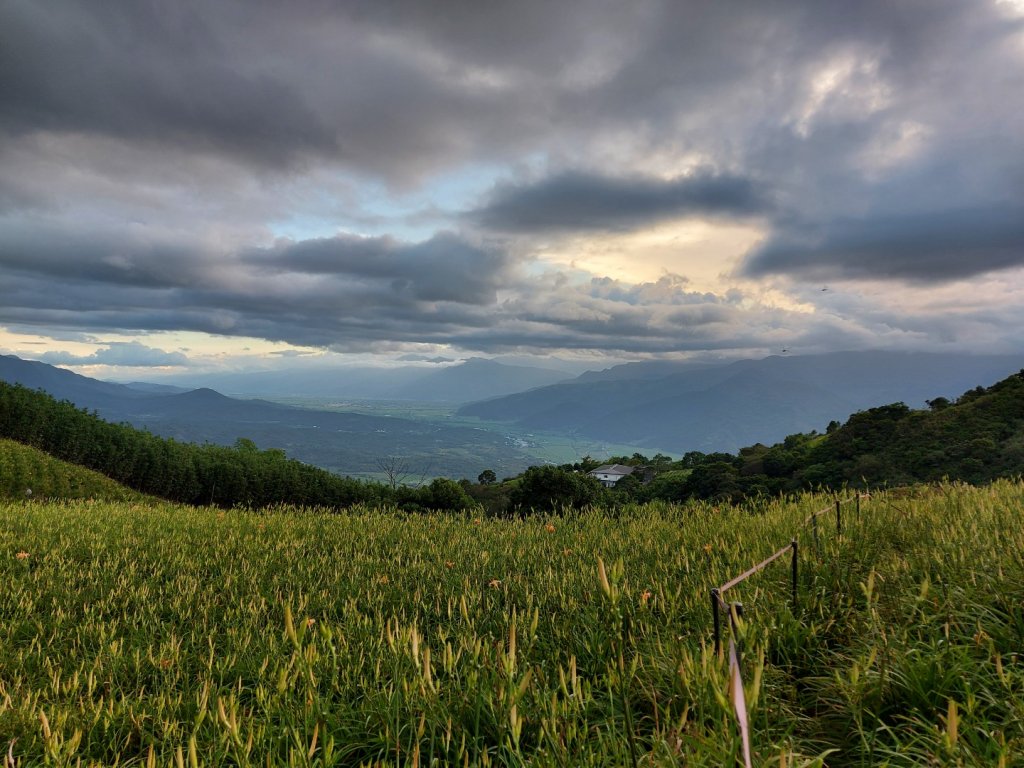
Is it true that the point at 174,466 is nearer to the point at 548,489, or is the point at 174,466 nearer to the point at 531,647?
the point at 548,489

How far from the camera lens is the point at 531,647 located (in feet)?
13.1

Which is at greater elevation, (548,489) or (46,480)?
(548,489)

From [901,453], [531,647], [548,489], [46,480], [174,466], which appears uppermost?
[531,647]

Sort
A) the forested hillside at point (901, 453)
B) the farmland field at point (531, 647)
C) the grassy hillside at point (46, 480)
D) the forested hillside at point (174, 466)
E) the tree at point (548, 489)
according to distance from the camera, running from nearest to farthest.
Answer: the farmland field at point (531, 647), the grassy hillside at point (46, 480), the tree at point (548, 489), the forested hillside at point (901, 453), the forested hillside at point (174, 466)

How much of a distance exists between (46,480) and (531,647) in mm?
32797

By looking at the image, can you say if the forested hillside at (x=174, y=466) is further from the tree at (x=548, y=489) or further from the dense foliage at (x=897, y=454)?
the dense foliage at (x=897, y=454)

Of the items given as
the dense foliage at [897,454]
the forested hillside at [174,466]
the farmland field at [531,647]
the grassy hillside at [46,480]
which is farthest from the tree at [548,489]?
the grassy hillside at [46,480]

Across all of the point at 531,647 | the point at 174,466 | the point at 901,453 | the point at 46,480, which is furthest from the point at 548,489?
the point at 901,453

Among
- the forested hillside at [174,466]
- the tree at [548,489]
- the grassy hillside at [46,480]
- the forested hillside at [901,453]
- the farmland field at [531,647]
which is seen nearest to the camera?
the farmland field at [531,647]

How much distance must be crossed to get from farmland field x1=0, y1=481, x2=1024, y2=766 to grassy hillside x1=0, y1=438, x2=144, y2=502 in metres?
19.6

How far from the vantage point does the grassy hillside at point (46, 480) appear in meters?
23.9

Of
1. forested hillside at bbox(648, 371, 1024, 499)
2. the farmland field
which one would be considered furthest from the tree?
the farmland field

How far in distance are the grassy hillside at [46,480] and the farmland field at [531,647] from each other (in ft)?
64.3

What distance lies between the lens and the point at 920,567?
480 centimetres
